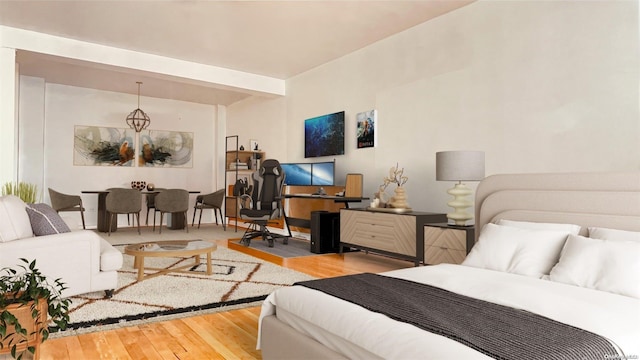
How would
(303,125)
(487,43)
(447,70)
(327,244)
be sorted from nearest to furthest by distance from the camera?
(487,43) < (447,70) < (327,244) < (303,125)

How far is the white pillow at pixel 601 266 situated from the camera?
2152 mm

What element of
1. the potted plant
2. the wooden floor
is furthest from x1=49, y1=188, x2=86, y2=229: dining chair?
the potted plant

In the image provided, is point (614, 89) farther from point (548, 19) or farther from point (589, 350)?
point (589, 350)

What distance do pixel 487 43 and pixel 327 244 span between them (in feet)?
10.6

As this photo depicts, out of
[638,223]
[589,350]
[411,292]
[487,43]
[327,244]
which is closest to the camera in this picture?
[589,350]

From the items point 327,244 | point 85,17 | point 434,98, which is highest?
point 85,17

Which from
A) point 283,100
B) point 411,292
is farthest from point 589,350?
point 283,100

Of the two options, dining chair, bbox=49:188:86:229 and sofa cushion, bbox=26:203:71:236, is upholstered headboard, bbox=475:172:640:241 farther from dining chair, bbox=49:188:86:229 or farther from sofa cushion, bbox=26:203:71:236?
dining chair, bbox=49:188:86:229

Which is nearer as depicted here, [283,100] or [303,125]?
[303,125]

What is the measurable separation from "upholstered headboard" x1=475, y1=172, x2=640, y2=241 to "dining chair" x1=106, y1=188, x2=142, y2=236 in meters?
6.20

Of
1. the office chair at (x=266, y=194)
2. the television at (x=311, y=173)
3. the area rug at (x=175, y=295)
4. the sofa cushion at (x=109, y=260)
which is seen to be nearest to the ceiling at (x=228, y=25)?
the television at (x=311, y=173)

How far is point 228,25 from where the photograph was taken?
209 inches

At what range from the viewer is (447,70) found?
4.84 m

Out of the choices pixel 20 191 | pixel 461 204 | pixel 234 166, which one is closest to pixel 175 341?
pixel 461 204
